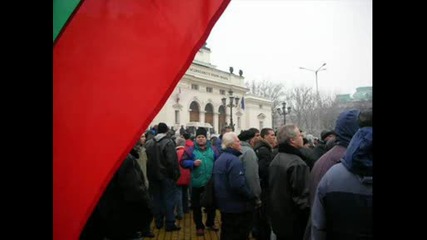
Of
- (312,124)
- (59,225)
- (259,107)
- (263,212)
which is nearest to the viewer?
(59,225)

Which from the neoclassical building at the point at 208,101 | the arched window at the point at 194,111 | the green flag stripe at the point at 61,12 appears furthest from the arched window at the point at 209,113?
the green flag stripe at the point at 61,12

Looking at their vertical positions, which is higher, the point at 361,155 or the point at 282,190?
the point at 361,155

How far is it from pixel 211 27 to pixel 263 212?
4372mm

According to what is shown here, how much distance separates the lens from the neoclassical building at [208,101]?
120 ft

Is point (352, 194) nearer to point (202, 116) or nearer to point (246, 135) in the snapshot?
point (246, 135)

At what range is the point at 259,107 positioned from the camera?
2076 inches

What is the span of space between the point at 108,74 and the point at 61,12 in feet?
1.28

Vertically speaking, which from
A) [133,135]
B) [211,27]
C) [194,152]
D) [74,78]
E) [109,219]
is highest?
[211,27]

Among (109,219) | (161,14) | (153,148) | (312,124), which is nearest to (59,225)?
(161,14)

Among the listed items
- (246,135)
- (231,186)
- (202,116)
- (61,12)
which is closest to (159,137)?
(246,135)

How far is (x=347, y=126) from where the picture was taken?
3.04 metres

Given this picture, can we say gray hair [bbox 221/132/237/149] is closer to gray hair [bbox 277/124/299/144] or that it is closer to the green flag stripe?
gray hair [bbox 277/124/299/144]
